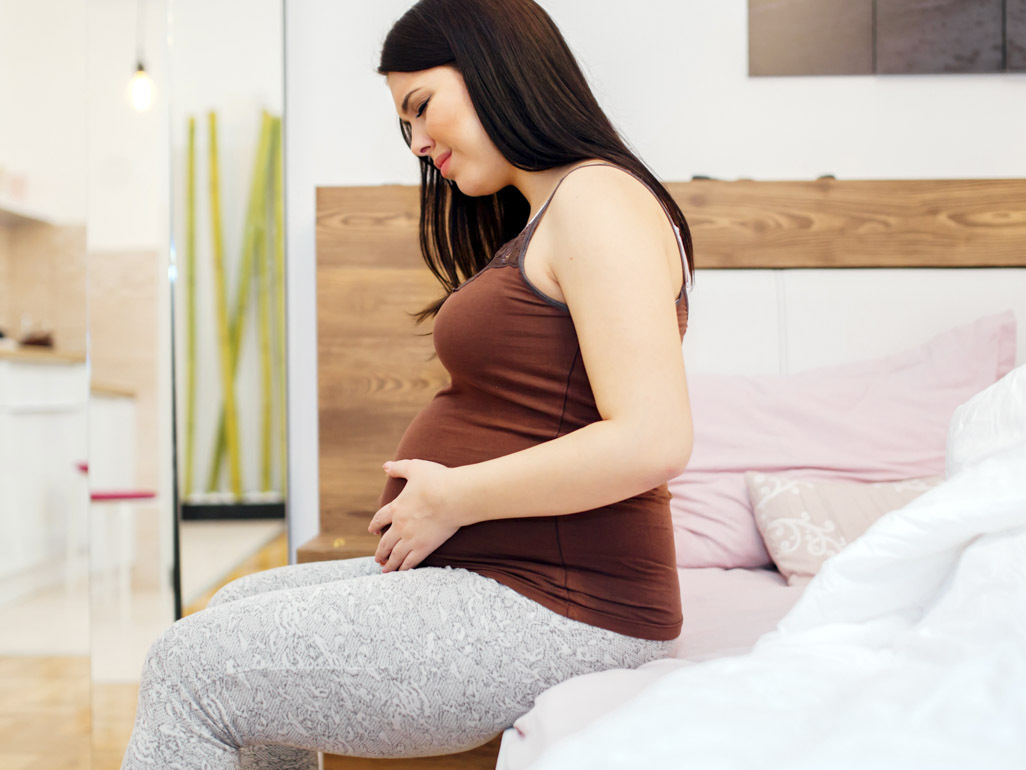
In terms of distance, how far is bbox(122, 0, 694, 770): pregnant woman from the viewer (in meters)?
0.76

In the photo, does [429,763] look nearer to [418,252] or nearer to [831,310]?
[418,252]

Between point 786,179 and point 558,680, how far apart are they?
1592 mm

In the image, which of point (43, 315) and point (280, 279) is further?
point (43, 315)

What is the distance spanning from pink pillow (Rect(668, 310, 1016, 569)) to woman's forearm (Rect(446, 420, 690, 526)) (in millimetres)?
722

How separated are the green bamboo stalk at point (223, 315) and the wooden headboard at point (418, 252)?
387 millimetres

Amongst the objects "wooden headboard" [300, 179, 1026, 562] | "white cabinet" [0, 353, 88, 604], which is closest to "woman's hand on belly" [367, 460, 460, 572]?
"wooden headboard" [300, 179, 1026, 562]

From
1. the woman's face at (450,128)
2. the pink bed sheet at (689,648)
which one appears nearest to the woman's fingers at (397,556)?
the pink bed sheet at (689,648)

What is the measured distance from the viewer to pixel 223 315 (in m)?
2.27

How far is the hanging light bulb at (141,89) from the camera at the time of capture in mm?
2643

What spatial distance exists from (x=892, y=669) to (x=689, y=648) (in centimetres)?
47

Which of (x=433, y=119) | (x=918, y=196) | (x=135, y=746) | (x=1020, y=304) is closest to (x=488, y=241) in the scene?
(x=433, y=119)

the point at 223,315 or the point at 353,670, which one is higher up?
the point at 223,315

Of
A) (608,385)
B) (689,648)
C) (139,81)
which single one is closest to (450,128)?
(608,385)

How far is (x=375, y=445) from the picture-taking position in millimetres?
1997
